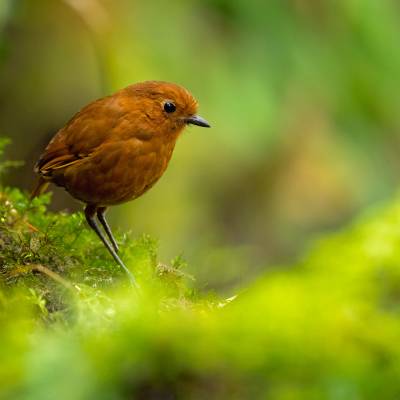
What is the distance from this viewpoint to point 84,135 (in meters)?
3.19

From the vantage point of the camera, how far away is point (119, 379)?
1.25 meters

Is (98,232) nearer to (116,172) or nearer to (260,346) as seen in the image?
(116,172)

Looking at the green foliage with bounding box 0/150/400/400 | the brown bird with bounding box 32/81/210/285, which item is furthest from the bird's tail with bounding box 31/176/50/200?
the green foliage with bounding box 0/150/400/400

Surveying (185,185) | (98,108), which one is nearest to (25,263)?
(98,108)

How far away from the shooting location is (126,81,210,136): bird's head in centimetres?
326

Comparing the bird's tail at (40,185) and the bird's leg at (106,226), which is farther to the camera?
the bird's tail at (40,185)

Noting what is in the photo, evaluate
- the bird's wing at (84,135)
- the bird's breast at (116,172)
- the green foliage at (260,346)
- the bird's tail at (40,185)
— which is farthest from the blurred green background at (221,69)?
the green foliage at (260,346)

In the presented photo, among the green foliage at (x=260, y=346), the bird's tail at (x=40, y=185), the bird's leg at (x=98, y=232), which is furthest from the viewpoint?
the bird's tail at (x=40, y=185)

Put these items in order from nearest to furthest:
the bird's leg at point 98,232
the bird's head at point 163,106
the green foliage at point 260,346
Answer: the green foliage at point 260,346 < the bird's leg at point 98,232 < the bird's head at point 163,106

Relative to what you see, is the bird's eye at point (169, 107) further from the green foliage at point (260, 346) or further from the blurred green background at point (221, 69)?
the green foliage at point (260, 346)

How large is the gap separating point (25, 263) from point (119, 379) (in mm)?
1202

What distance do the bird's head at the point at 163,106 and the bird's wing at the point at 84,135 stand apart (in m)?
0.10

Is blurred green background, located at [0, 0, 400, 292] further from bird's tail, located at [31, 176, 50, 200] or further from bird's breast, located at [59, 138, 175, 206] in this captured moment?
bird's breast, located at [59, 138, 175, 206]

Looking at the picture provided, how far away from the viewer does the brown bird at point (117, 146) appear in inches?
123
